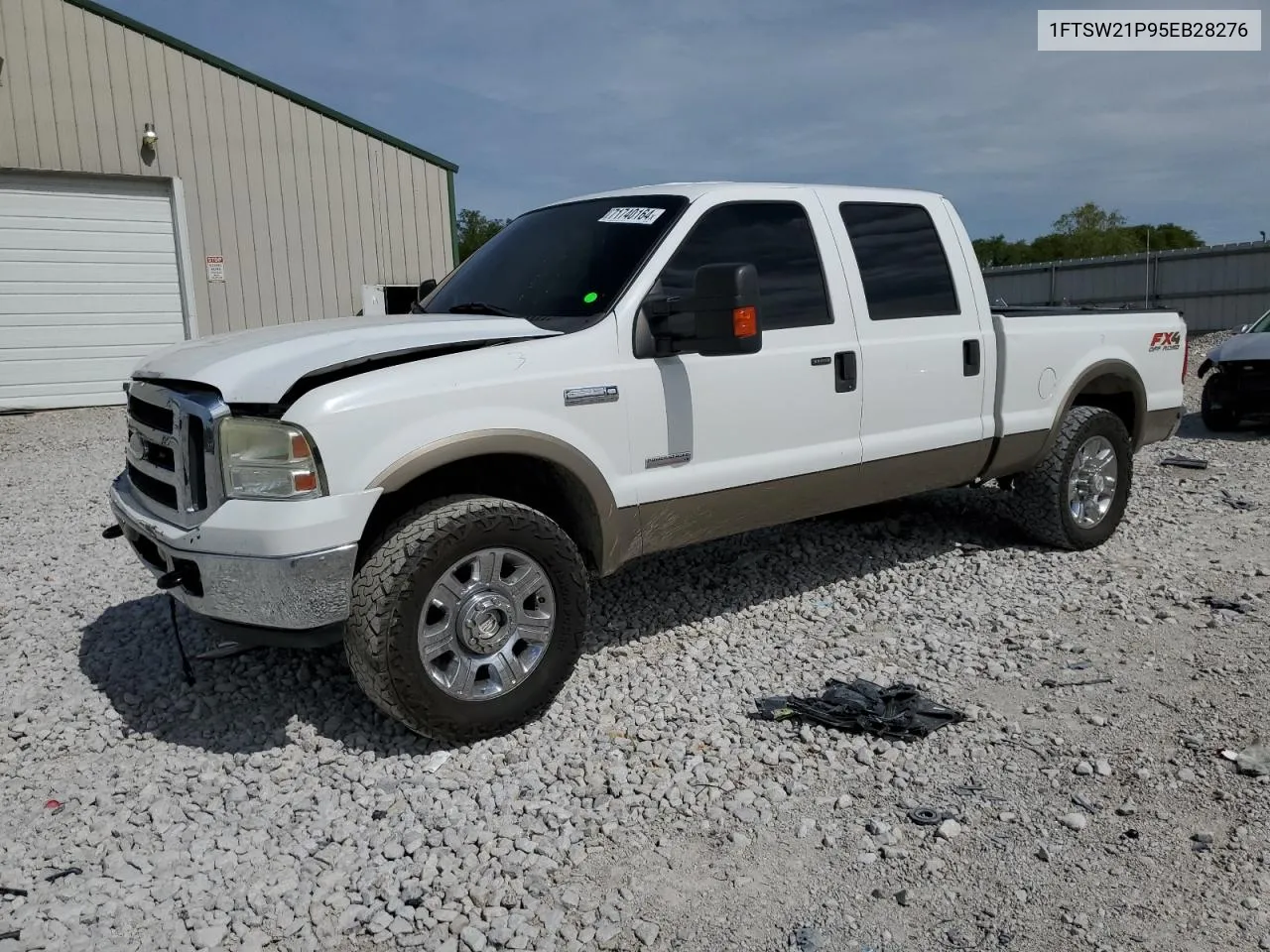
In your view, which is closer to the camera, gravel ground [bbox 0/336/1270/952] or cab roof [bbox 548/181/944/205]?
gravel ground [bbox 0/336/1270/952]

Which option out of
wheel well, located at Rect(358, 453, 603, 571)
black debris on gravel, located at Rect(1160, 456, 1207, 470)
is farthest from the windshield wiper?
black debris on gravel, located at Rect(1160, 456, 1207, 470)

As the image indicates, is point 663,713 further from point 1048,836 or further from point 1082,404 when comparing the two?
point 1082,404

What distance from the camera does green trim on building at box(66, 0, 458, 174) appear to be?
42.7ft

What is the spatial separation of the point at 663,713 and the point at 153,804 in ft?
6.02

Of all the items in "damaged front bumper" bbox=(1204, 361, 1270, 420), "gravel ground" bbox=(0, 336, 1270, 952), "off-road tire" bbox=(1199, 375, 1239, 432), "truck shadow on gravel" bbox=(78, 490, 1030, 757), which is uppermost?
"damaged front bumper" bbox=(1204, 361, 1270, 420)

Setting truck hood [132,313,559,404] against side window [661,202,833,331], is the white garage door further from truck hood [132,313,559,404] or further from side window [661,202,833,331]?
side window [661,202,833,331]

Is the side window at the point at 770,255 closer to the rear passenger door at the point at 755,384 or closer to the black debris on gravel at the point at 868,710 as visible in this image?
the rear passenger door at the point at 755,384

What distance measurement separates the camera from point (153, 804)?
3.39m

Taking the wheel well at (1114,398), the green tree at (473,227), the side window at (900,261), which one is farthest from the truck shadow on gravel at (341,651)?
the green tree at (473,227)

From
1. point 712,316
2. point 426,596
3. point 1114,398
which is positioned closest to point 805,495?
point 712,316

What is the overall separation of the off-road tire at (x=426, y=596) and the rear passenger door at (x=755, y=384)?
543 mm

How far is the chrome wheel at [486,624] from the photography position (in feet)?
11.7

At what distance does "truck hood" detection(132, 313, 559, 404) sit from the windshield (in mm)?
309

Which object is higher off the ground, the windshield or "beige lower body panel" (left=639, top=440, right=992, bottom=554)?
the windshield
